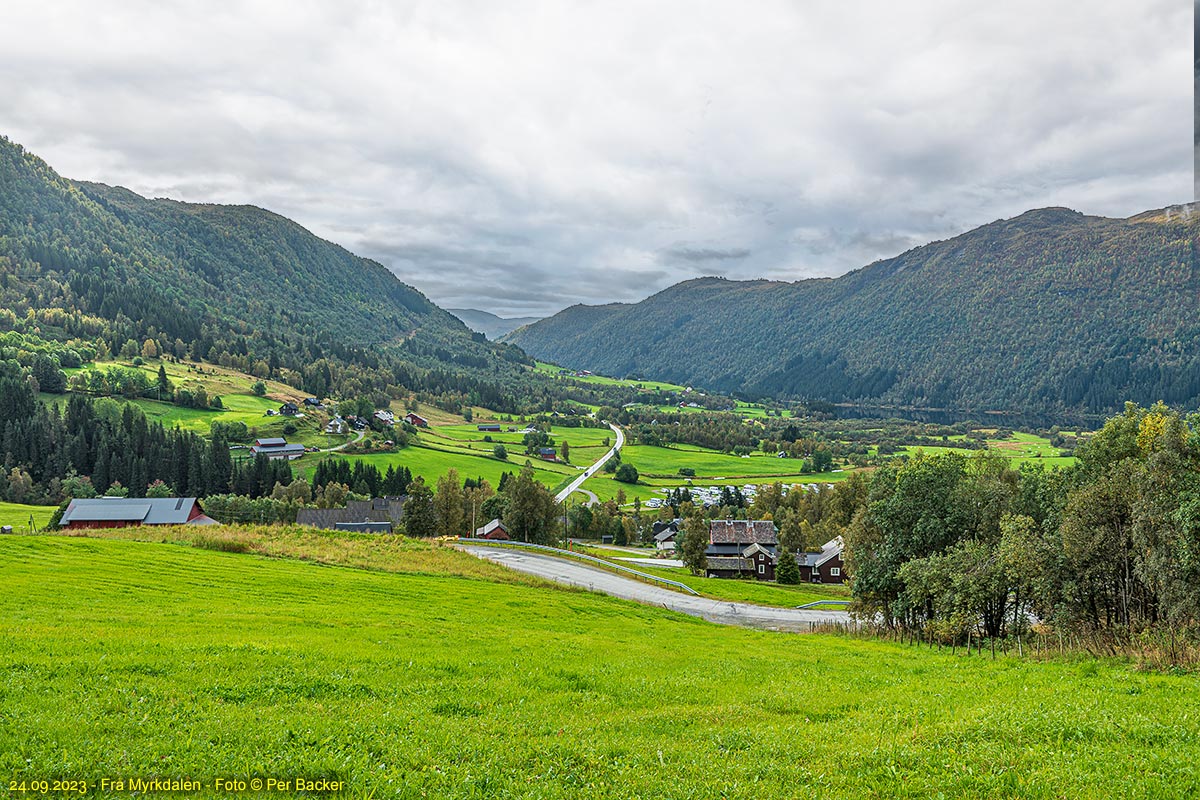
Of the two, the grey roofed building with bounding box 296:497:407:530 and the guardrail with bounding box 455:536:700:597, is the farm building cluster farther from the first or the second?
the grey roofed building with bounding box 296:497:407:530

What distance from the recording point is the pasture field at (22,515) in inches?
3354

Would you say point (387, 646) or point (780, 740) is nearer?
point (780, 740)

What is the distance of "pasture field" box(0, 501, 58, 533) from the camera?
279 ft

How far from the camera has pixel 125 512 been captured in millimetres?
85938

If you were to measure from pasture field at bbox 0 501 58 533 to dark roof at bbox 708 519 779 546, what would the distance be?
9319 cm

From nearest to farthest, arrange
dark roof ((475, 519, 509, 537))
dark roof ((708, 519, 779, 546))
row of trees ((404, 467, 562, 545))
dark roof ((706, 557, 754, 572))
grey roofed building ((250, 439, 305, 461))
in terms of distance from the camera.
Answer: row of trees ((404, 467, 562, 545))
dark roof ((475, 519, 509, 537))
dark roof ((706, 557, 754, 572))
dark roof ((708, 519, 779, 546))
grey roofed building ((250, 439, 305, 461))

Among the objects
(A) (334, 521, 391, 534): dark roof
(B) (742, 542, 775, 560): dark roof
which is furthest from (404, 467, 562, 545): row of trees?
(B) (742, 542, 775, 560): dark roof

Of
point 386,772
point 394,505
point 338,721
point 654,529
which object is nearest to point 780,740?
point 386,772

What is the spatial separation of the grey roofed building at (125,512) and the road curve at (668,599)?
140 feet

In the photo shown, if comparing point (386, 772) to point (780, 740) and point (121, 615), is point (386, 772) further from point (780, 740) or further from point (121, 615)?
point (121, 615)

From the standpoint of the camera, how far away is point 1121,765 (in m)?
11.2

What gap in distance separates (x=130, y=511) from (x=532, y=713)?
92952 mm

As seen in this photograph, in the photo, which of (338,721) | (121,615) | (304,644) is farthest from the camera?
(121,615)

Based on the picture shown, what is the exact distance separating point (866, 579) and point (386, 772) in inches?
1759
